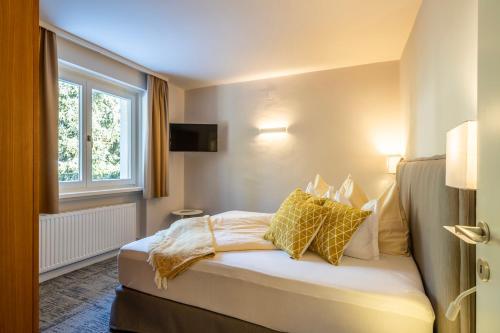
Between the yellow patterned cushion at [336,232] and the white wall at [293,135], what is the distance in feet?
5.76

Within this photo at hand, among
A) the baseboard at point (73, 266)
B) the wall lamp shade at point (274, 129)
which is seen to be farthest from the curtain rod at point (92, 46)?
the baseboard at point (73, 266)

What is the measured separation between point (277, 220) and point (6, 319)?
1.58 meters

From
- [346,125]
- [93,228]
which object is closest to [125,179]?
[93,228]

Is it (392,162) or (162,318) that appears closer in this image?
(162,318)

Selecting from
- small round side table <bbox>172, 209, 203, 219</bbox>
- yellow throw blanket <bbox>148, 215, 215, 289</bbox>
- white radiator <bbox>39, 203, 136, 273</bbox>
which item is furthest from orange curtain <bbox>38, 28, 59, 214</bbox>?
small round side table <bbox>172, 209, 203, 219</bbox>

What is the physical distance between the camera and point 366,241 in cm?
170

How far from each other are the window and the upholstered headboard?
129 inches

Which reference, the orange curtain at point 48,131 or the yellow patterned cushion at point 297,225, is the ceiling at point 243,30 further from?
the yellow patterned cushion at point 297,225

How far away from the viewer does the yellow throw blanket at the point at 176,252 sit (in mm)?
1670

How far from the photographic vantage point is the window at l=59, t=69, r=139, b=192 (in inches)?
114

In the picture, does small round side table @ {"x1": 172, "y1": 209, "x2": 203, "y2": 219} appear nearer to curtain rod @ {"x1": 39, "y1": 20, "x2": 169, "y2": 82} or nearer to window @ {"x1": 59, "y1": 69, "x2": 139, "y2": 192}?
window @ {"x1": 59, "y1": 69, "x2": 139, "y2": 192}

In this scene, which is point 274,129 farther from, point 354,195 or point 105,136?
point 105,136

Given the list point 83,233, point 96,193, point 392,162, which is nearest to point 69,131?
point 96,193

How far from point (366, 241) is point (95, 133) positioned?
3.17 meters
